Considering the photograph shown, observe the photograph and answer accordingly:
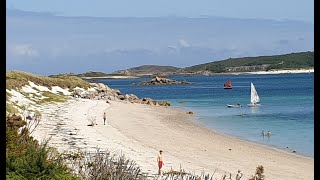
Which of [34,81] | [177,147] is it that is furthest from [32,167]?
[34,81]

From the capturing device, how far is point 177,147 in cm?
2509

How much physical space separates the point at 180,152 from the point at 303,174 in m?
6.10

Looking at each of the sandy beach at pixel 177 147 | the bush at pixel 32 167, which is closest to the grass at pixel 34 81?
the sandy beach at pixel 177 147

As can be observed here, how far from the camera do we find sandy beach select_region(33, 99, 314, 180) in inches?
742

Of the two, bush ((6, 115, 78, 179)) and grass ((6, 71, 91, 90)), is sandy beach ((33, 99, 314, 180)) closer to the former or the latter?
bush ((6, 115, 78, 179))

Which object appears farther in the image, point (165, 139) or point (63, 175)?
point (165, 139)

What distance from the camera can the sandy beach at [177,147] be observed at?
18.9 meters

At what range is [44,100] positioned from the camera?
43219 mm

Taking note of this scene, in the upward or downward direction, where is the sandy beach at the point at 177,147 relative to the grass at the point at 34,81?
downward

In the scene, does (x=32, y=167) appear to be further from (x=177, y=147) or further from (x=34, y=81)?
(x=34, y=81)

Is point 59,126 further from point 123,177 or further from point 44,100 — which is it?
point 123,177

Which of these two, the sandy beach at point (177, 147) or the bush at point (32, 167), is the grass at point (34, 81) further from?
the bush at point (32, 167)

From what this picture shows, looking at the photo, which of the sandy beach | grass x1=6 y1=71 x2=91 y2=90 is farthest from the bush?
grass x1=6 y1=71 x2=91 y2=90

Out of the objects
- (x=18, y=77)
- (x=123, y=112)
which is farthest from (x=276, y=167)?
(x=18, y=77)
